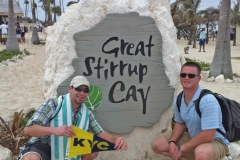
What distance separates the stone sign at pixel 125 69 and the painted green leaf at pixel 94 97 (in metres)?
0.04

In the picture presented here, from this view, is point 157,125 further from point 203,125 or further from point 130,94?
point 203,125

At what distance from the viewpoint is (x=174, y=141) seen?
325 centimetres

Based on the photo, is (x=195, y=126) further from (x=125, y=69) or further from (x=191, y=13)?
(x=191, y=13)

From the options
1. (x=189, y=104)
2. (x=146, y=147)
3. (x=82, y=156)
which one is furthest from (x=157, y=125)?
(x=82, y=156)

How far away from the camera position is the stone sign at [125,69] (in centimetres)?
372

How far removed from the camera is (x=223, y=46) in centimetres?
993

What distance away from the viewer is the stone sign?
147 inches

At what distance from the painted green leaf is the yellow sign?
80 centimetres

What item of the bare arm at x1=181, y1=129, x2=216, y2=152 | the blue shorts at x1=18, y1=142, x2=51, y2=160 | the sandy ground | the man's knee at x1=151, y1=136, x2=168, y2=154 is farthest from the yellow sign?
the sandy ground

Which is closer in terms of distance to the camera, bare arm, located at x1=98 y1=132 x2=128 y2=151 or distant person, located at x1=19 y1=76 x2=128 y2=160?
distant person, located at x1=19 y1=76 x2=128 y2=160

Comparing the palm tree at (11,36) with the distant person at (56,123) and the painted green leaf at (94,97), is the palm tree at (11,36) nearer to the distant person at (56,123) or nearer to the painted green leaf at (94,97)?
the painted green leaf at (94,97)

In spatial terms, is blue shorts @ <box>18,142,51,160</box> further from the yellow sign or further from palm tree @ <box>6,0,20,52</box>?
palm tree @ <box>6,0,20,52</box>

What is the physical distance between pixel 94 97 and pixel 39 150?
1.06 metres

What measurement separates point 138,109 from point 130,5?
1.20 metres
